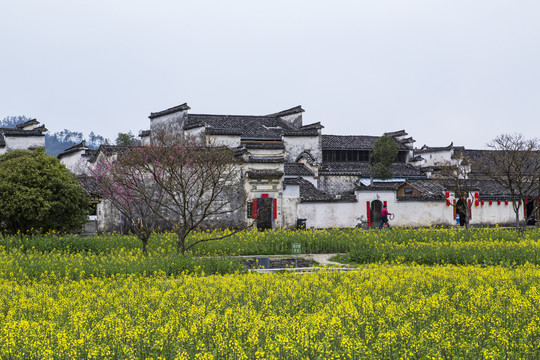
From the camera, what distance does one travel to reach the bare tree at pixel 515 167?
1056 inches

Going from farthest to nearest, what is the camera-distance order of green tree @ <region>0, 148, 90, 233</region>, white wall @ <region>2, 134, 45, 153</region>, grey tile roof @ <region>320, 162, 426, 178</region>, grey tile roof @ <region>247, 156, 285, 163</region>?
grey tile roof @ <region>320, 162, 426, 178</region>, white wall @ <region>2, 134, 45, 153</region>, grey tile roof @ <region>247, 156, 285, 163</region>, green tree @ <region>0, 148, 90, 233</region>

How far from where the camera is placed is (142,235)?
17750mm

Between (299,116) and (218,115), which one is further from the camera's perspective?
(299,116)

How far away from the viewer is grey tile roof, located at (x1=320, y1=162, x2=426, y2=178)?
38975 millimetres

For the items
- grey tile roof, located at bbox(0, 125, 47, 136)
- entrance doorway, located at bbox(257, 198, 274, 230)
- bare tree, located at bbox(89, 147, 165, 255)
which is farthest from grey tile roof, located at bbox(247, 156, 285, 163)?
grey tile roof, located at bbox(0, 125, 47, 136)

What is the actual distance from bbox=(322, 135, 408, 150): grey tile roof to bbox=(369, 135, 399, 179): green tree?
4.30 ft

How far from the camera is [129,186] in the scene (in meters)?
19.0

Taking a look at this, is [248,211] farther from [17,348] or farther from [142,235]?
[17,348]

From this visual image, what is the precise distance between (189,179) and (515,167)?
15201 mm

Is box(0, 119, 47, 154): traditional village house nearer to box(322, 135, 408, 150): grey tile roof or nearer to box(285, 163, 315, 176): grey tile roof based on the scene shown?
box(285, 163, 315, 176): grey tile roof

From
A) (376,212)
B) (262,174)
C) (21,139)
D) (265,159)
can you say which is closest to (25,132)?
(21,139)

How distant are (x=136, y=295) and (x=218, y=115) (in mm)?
29818

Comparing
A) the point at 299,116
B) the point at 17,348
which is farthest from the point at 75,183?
the point at 299,116

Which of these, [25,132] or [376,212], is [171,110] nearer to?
[25,132]
